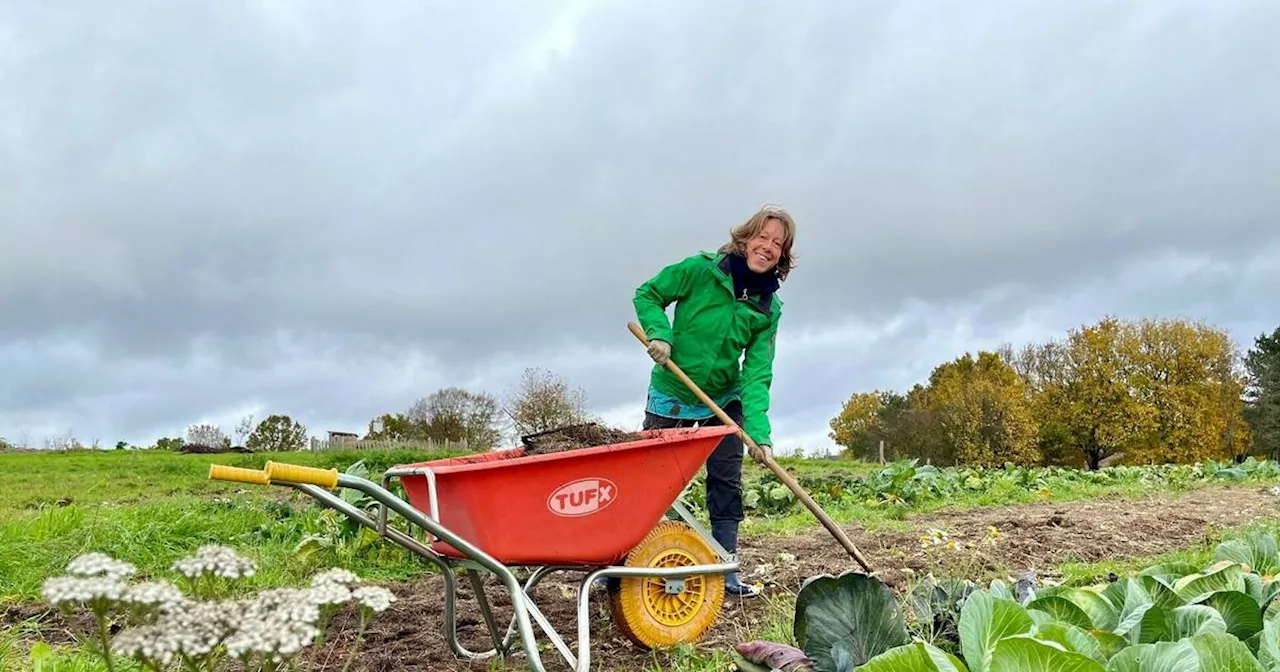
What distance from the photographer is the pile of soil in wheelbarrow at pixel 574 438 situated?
2895 mm

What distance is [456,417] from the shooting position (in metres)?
22.4

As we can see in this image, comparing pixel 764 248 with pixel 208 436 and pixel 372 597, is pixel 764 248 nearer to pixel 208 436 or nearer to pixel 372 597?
pixel 372 597

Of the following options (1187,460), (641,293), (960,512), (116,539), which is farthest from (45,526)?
(1187,460)

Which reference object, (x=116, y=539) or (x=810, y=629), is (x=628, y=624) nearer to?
(x=810, y=629)

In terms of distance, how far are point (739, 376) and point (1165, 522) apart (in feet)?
14.5

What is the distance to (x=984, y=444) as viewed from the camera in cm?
2741

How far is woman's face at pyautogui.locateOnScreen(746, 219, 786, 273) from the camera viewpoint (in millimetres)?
3395

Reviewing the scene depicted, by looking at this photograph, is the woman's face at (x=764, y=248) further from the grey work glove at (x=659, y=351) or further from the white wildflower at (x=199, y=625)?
the white wildflower at (x=199, y=625)

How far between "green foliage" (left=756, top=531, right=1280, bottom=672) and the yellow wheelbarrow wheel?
0.86 metres

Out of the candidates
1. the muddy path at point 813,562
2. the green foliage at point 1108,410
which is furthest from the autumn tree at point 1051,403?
the muddy path at point 813,562

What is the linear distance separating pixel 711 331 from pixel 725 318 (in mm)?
76

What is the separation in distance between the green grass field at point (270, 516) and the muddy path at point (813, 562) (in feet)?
0.92

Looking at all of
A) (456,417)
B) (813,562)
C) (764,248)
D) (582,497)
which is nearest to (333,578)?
(582,497)

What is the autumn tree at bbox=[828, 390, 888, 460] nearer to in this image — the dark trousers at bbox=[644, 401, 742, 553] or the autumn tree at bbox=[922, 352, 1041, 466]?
the autumn tree at bbox=[922, 352, 1041, 466]
